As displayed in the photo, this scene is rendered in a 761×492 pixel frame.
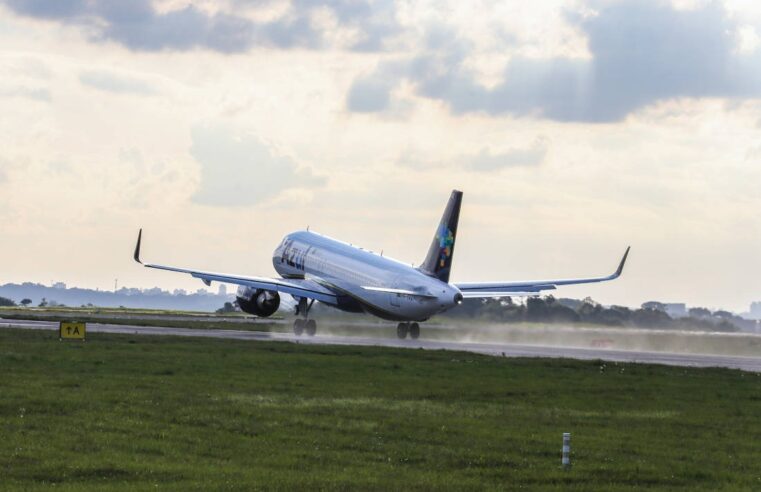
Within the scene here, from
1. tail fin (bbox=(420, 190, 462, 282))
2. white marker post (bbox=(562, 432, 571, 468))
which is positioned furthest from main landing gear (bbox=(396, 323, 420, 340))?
white marker post (bbox=(562, 432, 571, 468))

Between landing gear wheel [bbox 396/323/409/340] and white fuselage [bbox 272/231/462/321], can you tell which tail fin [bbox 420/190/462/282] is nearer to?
white fuselage [bbox 272/231/462/321]

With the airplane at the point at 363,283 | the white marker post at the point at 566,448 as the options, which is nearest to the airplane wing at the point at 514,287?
the airplane at the point at 363,283

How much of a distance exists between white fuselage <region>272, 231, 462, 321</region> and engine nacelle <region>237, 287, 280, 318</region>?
4.00 meters

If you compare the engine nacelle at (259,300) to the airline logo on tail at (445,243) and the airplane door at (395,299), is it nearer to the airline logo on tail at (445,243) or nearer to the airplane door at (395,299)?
the airplane door at (395,299)

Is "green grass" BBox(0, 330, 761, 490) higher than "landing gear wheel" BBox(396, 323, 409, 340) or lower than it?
lower

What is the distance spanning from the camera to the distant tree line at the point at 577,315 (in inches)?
3910

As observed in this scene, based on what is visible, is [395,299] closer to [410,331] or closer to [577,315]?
[410,331]

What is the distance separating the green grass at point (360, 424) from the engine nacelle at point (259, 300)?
103ft

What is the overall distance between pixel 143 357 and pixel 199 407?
17942mm

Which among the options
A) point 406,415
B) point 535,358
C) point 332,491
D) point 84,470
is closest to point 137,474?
point 84,470

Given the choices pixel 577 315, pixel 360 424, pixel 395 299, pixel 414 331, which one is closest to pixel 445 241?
pixel 395 299

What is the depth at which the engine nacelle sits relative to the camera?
8650cm

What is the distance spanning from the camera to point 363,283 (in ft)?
274

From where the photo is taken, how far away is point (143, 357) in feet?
172
